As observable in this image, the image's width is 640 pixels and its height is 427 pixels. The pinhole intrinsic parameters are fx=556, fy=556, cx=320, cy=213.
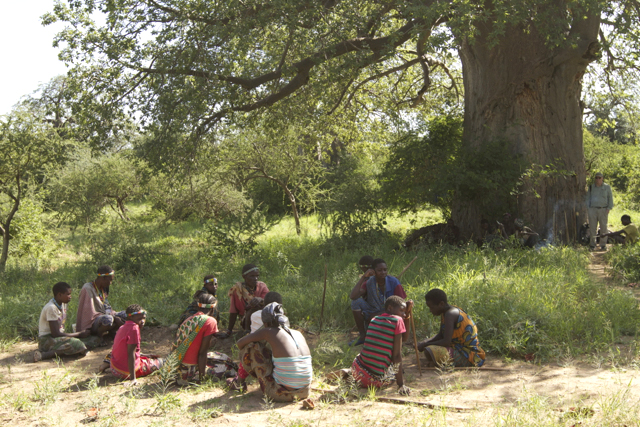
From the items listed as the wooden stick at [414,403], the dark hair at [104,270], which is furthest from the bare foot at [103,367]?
the wooden stick at [414,403]

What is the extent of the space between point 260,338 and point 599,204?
8214mm

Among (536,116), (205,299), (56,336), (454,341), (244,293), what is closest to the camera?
(454,341)

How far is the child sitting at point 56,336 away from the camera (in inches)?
234

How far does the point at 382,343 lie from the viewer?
15.2 ft

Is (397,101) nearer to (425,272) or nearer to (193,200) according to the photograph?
(193,200)

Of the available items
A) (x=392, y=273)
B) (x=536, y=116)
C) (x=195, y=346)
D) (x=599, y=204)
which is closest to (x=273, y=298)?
(x=195, y=346)

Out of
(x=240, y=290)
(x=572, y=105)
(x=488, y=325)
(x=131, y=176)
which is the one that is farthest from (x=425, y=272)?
(x=131, y=176)

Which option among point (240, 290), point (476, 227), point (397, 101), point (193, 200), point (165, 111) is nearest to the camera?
point (240, 290)

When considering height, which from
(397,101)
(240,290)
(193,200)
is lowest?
(240,290)

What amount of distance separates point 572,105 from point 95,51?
343 inches

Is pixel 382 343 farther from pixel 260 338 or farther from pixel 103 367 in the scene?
pixel 103 367

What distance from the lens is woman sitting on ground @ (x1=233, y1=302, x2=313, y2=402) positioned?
447 centimetres

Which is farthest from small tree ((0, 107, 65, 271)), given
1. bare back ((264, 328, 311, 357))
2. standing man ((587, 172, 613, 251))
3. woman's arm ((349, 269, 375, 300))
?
standing man ((587, 172, 613, 251))

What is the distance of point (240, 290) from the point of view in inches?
245
